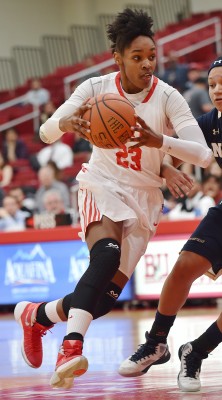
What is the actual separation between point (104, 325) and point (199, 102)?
5.26 meters

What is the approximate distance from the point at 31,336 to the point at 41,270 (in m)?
5.98

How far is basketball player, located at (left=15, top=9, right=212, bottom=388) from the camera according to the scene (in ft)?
16.6

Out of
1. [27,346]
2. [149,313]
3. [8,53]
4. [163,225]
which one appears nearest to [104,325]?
[149,313]

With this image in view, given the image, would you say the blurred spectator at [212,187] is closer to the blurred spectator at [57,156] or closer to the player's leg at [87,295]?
the blurred spectator at [57,156]

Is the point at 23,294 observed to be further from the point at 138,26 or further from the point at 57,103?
the point at 57,103

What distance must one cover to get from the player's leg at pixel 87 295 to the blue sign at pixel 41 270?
621 centimetres

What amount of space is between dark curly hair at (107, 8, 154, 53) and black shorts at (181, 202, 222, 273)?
1012 millimetres

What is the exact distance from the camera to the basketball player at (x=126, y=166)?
16.6ft

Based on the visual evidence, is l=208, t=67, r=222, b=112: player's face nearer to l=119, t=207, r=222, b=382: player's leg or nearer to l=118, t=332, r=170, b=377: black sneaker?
l=119, t=207, r=222, b=382: player's leg

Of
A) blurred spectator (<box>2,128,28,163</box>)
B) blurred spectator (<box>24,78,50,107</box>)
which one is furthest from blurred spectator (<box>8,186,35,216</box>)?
blurred spectator (<box>24,78,50,107</box>)

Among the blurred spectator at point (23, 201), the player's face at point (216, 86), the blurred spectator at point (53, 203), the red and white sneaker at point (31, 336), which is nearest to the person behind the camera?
the player's face at point (216, 86)

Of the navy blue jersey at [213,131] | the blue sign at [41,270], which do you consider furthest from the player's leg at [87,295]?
the blue sign at [41,270]

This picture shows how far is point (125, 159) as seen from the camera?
540cm

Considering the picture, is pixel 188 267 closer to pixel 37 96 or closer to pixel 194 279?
pixel 194 279
